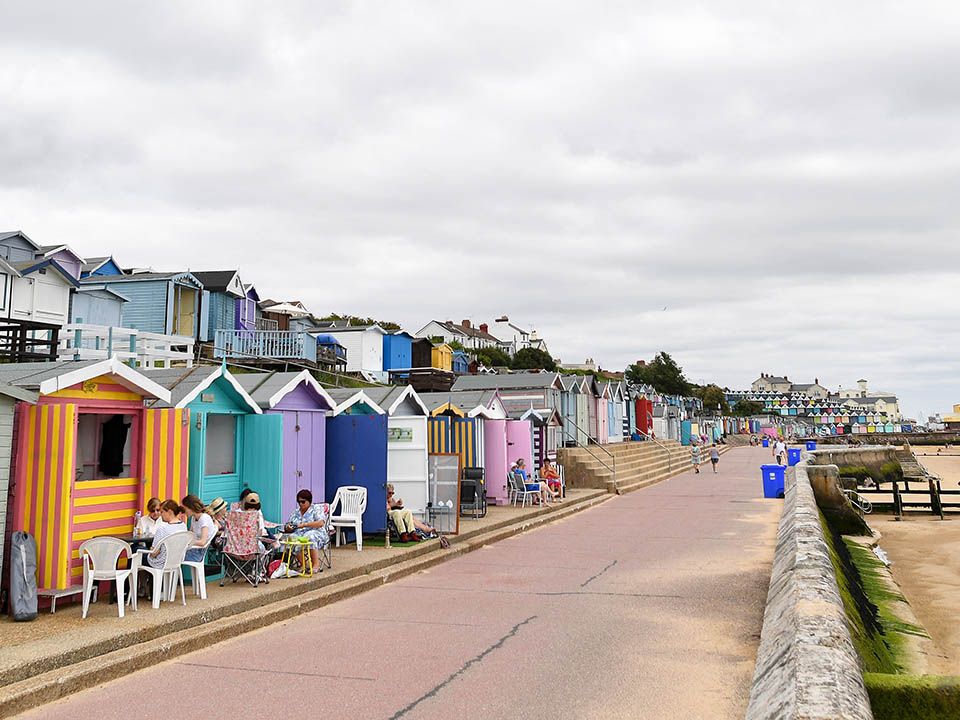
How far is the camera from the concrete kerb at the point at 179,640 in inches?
225

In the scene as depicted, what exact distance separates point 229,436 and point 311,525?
6.31 feet

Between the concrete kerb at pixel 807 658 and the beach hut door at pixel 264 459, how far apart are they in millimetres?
7224

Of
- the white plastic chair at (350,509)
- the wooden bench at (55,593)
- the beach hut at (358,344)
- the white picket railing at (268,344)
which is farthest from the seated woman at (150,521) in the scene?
the beach hut at (358,344)

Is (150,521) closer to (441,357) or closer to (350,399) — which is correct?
(350,399)

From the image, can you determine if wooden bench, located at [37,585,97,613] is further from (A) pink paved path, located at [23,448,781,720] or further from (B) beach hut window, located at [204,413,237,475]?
(B) beach hut window, located at [204,413,237,475]

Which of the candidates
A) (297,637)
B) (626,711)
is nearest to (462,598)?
(297,637)

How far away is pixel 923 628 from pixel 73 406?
1060 centimetres

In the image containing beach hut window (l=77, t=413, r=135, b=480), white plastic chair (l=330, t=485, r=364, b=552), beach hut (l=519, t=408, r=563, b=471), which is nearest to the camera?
beach hut window (l=77, t=413, r=135, b=480)

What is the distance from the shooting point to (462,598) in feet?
31.1

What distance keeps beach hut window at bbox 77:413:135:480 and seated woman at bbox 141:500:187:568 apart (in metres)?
0.73

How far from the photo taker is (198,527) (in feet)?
29.2

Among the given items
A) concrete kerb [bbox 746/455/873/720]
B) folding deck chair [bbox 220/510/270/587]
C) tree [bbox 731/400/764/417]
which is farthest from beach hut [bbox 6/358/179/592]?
tree [bbox 731/400/764/417]

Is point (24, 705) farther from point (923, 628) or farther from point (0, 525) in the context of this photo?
point (923, 628)

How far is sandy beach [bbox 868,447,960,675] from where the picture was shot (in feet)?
29.8
